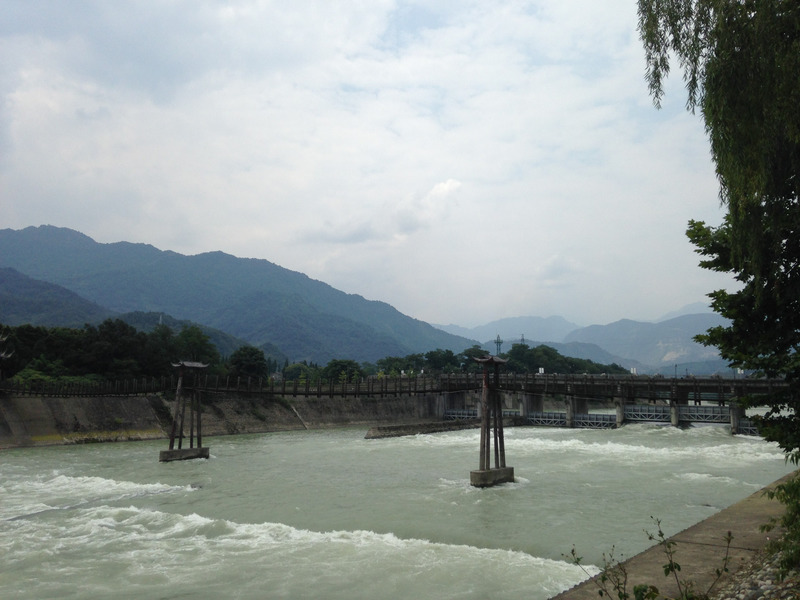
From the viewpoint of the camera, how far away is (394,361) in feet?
603

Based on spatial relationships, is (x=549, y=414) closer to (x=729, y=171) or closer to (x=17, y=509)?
(x=17, y=509)

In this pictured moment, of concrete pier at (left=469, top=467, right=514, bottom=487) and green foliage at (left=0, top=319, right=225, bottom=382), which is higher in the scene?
green foliage at (left=0, top=319, right=225, bottom=382)

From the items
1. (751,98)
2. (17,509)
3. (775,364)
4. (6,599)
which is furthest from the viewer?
(17,509)

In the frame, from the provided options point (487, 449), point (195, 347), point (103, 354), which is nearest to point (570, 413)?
point (487, 449)

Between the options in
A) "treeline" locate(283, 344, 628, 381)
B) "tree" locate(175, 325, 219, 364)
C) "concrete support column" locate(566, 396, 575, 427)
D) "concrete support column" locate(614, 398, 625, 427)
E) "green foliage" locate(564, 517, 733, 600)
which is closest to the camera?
"green foliage" locate(564, 517, 733, 600)

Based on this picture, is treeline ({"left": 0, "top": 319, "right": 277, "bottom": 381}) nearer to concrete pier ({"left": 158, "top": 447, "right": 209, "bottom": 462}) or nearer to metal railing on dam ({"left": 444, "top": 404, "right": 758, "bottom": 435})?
concrete pier ({"left": 158, "top": 447, "right": 209, "bottom": 462})

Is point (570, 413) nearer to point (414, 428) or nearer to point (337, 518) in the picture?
point (414, 428)

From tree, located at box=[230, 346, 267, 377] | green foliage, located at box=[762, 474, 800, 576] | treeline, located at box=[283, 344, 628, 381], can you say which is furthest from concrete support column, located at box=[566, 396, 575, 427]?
treeline, located at box=[283, 344, 628, 381]

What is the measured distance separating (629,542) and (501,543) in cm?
371

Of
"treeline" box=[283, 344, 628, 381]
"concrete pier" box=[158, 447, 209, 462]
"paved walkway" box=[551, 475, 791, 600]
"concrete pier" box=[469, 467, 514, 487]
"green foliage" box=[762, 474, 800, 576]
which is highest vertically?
"treeline" box=[283, 344, 628, 381]

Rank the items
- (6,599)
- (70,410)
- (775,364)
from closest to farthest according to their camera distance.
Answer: (775,364), (6,599), (70,410)

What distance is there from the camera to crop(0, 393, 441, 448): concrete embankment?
4612 cm

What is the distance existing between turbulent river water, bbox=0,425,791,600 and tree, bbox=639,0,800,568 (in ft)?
22.1

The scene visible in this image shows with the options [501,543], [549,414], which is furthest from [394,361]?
[501,543]
